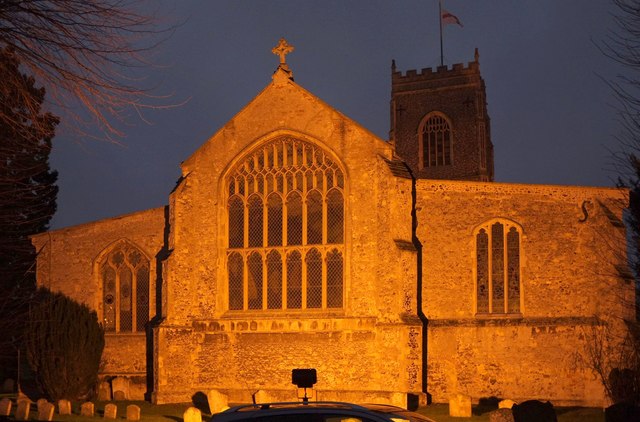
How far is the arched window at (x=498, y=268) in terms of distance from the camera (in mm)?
27922

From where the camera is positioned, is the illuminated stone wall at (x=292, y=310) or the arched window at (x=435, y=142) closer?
the illuminated stone wall at (x=292, y=310)

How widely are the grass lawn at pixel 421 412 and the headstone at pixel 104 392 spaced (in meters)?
2.04

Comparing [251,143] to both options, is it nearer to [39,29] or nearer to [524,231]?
[524,231]

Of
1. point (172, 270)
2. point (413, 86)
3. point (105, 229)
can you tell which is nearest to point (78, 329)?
point (172, 270)

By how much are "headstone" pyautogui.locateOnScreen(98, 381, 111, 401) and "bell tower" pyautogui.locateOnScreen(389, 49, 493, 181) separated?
89.9 ft

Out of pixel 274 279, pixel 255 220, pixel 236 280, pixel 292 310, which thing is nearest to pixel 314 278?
pixel 292 310

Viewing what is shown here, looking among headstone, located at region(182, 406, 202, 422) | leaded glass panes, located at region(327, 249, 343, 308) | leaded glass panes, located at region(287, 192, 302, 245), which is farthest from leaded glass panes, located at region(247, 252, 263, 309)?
headstone, located at region(182, 406, 202, 422)

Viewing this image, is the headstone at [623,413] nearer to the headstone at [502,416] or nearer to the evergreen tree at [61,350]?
the headstone at [502,416]

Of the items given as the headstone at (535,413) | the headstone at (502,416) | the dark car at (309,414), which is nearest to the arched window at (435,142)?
the headstone at (502,416)

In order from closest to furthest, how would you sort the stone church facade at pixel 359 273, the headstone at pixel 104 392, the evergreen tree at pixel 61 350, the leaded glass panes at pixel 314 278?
the stone church facade at pixel 359 273, the evergreen tree at pixel 61 350, the leaded glass panes at pixel 314 278, the headstone at pixel 104 392

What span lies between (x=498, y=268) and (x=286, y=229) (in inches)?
252

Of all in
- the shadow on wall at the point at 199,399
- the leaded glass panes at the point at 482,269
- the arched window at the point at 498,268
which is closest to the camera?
the arched window at the point at 498,268

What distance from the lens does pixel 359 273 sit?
91.9ft

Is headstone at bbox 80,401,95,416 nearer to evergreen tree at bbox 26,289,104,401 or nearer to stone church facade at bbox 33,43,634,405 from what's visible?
evergreen tree at bbox 26,289,104,401
